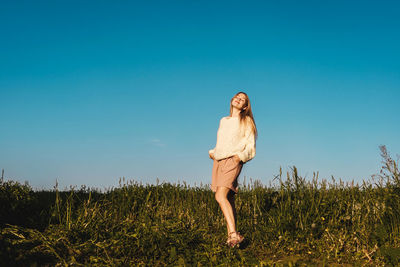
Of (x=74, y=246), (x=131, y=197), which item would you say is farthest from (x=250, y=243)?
(x=131, y=197)

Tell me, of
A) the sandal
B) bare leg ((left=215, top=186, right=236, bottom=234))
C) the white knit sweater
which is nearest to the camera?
the sandal

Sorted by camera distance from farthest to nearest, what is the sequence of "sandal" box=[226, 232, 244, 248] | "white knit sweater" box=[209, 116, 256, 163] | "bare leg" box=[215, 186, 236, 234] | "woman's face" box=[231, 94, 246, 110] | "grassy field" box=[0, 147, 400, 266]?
"woman's face" box=[231, 94, 246, 110], "white knit sweater" box=[209, 116, 256, 163], "bare leg" box=[215, 186, 236, 234], "sandal" box=[226, 232, 244, 248], "grassy field" box=[0, 147, 400, 266]

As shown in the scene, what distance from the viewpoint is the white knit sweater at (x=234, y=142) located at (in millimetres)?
4949

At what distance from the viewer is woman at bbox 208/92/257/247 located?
4855mm

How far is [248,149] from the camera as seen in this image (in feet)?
16.3

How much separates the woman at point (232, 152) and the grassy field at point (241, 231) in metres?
0.44

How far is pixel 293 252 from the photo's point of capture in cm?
472

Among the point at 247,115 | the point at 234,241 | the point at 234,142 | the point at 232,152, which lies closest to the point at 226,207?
the point at 234,241

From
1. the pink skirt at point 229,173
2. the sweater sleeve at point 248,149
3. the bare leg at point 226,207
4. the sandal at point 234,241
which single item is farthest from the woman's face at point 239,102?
the sandal at point 234,241

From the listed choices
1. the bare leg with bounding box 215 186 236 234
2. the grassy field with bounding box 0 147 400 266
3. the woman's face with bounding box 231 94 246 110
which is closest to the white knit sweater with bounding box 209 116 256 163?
the woman's face with bounding box 231 94 246 110

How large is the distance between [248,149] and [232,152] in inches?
9.2

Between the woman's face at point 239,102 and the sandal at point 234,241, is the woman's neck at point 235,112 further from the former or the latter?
the sandal at point 234,241

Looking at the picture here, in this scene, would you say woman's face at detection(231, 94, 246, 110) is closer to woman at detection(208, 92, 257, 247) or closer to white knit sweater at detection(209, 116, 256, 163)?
woman at detection(208, 92, 257, 247)

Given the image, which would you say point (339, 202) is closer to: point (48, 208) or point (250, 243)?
point (250, 243)
